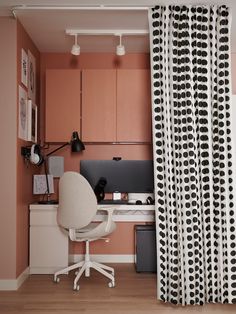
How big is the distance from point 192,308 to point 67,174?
1626 millimetres

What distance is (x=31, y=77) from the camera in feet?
13.4

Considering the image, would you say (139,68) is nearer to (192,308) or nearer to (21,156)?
(21,156)

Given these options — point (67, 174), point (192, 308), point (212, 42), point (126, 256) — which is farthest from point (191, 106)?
point (126, 256)

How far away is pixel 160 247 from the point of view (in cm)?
302

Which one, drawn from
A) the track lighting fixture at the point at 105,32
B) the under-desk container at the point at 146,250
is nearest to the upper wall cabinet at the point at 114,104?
the track lighting fixture at the point at 105,32

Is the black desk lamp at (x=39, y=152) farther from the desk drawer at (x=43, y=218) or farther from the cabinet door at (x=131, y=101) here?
the cabinet door at (x=131, y=101)

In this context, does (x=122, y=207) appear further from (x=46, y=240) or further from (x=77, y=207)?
(x=46, y=240)

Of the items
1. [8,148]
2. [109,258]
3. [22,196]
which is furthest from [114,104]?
[109,258]

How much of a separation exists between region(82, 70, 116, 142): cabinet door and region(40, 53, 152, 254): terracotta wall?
0.92 ft

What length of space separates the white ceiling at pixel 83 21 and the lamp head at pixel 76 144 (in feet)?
3.67

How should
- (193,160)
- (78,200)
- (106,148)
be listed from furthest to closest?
(106,148) < (78,200) < (193,160)

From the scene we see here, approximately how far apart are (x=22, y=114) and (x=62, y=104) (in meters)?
0.72

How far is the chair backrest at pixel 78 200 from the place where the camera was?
131 inches

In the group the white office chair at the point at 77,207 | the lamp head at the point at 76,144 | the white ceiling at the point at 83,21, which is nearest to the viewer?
the white ceiling at the point at 83,21
